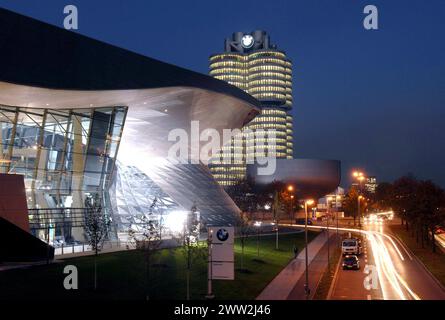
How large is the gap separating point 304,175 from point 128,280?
385 ft

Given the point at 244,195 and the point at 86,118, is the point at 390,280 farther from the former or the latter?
the point at 244,195

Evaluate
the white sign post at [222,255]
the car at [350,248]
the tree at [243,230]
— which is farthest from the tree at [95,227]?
the car at [350,248]

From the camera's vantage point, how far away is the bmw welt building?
31125 millimetres

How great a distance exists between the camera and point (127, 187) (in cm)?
5212

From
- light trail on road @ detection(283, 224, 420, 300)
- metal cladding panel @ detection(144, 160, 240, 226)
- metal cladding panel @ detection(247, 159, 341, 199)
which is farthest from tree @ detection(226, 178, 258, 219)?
light trail on road @ detection(283, 224, 420, 300)

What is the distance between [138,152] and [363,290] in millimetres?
35545

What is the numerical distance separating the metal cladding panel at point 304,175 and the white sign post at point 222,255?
4587 inches

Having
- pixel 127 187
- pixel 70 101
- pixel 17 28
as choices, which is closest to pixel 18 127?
pixel 70 101

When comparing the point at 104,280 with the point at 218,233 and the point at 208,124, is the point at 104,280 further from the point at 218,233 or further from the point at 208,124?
the point at 208,124

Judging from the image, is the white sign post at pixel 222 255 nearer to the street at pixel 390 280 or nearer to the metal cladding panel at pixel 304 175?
the street at pixel 390 280

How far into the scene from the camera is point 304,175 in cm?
14075

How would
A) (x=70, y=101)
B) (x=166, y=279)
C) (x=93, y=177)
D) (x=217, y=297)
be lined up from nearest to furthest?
(x=217, y=297), (x=166, y=279), (x=70, y=101), (x=93, y=177)

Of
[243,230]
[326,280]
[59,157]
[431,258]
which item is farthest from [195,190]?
[326,280]
